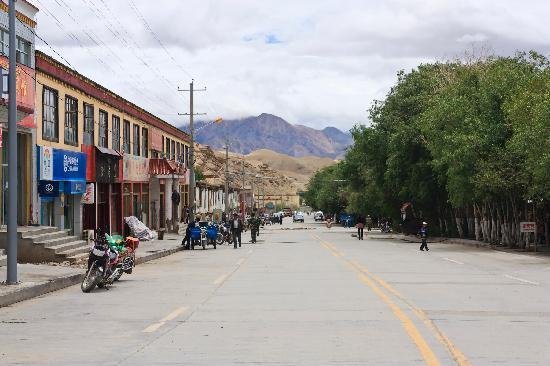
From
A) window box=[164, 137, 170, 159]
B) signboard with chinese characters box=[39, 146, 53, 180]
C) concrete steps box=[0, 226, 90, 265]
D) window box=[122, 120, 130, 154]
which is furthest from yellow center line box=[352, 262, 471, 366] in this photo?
window box=[164, 137, 170, 159]

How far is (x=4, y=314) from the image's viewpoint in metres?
14.9

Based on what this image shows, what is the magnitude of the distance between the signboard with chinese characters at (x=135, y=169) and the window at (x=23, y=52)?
1659 cm

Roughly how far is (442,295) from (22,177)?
18.7 m

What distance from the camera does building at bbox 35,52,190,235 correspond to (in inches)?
1288

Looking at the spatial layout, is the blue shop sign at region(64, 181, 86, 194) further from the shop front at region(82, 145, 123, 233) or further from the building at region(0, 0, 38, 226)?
the building at region(0, 0, 38, 226)

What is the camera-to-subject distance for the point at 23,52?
97.1 ft

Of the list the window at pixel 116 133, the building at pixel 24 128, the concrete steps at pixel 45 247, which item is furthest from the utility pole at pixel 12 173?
the window at pixel 116 133

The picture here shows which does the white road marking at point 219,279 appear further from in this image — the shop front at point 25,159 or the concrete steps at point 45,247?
the shop front at point 25,159

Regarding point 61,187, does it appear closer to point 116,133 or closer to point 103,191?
point 103,191

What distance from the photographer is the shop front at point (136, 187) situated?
4781cm

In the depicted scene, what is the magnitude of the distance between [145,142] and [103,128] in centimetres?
1222

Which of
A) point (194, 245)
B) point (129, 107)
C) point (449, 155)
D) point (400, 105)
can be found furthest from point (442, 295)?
point (400, 105)

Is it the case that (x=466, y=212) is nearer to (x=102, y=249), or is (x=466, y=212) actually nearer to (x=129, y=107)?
(x=129, y=107)

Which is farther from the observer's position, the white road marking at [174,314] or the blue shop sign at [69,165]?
the blue shop sign at [69,165]
